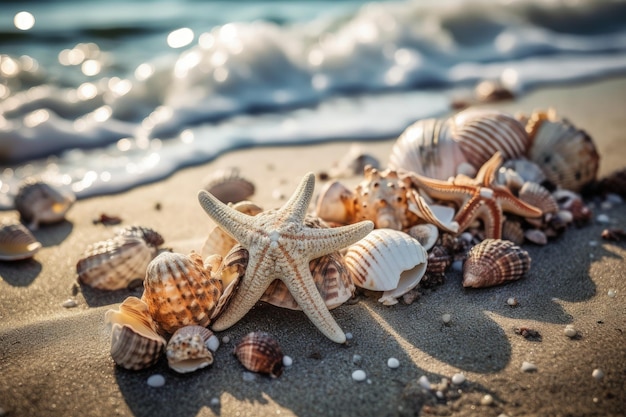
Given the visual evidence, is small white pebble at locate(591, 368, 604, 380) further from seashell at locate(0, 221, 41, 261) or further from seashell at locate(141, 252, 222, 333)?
seashell at locate(0, 221, 41, 261)

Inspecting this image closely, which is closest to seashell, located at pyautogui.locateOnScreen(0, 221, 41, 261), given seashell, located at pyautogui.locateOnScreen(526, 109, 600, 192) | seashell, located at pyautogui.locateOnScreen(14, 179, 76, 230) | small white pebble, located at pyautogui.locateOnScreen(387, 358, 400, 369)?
seashell, located at pyautogui.locateOnScreen(14, 179, 76, 230)

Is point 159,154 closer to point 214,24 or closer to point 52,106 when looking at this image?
point 52,106

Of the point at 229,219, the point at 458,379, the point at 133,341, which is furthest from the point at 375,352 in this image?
the point at 133,341

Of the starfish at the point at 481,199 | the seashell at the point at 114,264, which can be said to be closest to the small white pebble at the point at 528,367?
the starfish at the point at 481,199

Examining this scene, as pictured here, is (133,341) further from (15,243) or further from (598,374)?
(598,374)

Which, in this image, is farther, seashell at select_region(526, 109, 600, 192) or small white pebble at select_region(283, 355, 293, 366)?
seashell at select_region(526, 109, 600, 192)

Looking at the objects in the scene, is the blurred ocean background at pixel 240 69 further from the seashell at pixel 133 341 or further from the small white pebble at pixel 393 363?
the small white pebble at pixel 393 363
